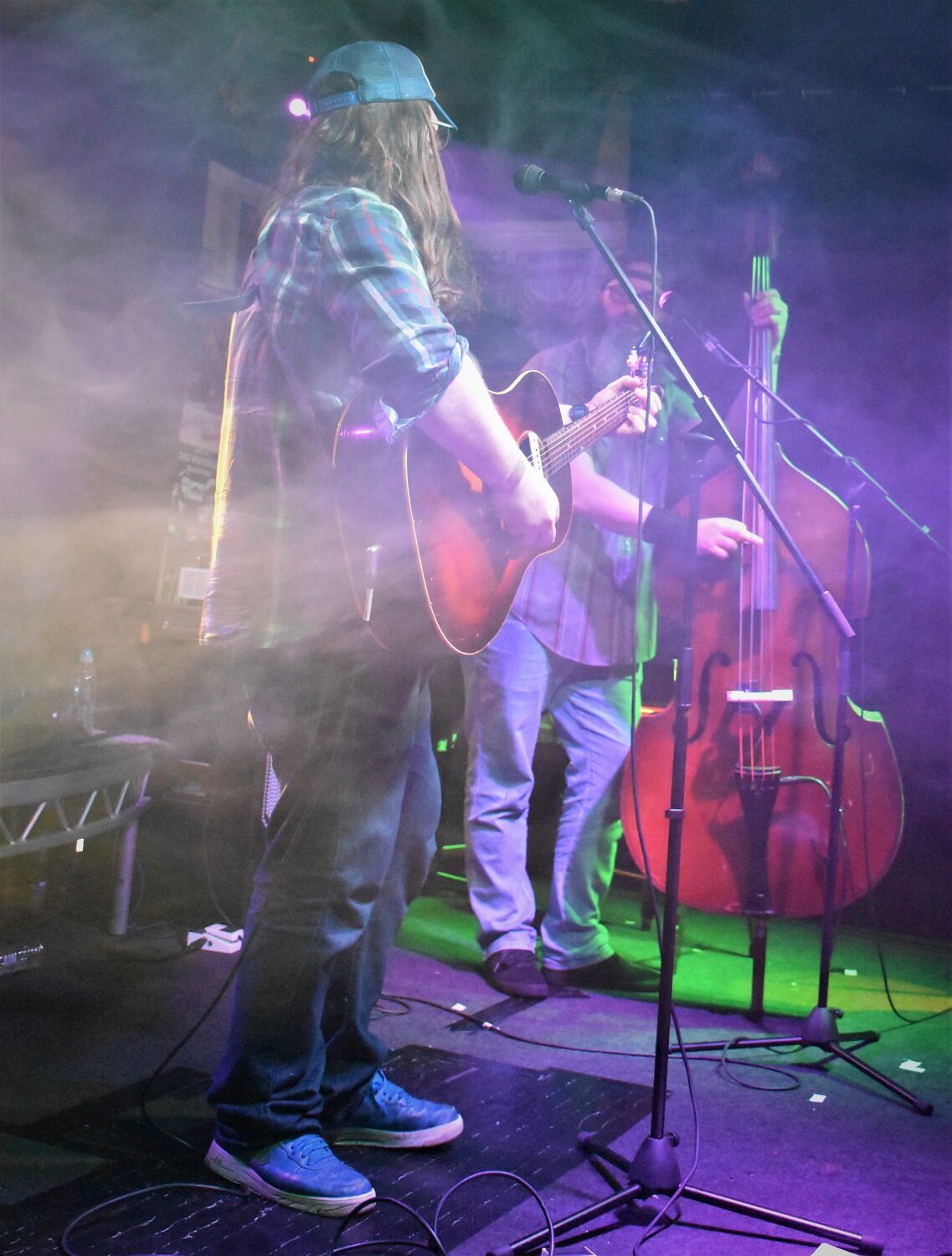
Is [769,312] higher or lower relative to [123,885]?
higher

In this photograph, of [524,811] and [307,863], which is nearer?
[307,863]

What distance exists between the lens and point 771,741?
233 cm

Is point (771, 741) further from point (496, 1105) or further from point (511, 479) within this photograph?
point (511, 479)

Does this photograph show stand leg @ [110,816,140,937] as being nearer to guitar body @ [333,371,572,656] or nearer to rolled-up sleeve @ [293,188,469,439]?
guitar body @ [333,371,572,656]

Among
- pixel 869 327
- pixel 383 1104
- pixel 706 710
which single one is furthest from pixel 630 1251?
pixel 869 327

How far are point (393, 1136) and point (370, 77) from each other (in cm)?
164

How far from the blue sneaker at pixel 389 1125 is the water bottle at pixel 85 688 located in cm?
206

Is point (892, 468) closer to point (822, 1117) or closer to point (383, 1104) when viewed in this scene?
point (822, 1117)

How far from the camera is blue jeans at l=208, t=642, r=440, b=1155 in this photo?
4.70 feet

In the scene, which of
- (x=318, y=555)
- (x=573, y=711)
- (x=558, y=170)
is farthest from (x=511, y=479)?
(x=558, y=170)

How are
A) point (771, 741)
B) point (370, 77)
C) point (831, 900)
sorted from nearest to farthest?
point (370, 77) < point (831, 900) < point (771, 741)

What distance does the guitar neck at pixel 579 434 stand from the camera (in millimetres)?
1958

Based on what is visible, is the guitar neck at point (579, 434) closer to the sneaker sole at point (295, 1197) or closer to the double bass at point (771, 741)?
the double bass at point (771, 741)

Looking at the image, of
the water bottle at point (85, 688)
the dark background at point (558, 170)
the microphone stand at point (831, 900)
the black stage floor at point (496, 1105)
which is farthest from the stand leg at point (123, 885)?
the microphone stand at point (831, 900)
